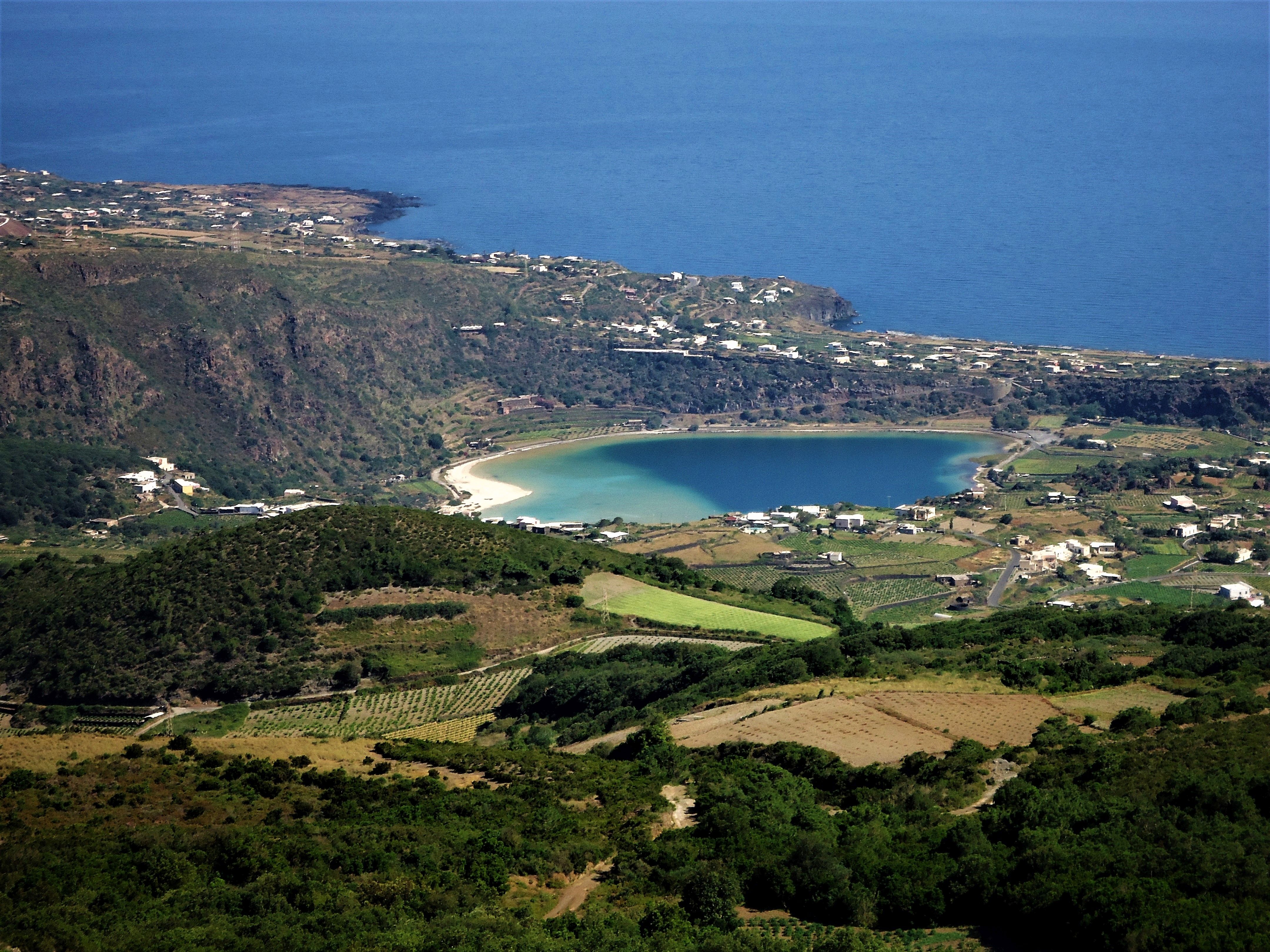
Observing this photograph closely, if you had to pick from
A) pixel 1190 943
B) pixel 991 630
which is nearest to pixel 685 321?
pixel 991 630

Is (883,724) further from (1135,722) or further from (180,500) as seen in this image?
(180,500)

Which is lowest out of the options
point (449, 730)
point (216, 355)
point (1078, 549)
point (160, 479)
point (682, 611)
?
point (1078, 549)

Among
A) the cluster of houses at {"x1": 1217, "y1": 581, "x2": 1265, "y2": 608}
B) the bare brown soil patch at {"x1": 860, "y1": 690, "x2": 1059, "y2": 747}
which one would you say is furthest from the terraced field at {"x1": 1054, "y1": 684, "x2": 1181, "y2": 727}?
the cluster of houses at {"x1": 1217, "y1": 581, "x2": 1265, "y2": 608}

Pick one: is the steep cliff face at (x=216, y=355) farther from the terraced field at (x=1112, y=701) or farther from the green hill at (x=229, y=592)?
the terraced field at (x=1112, y=701)

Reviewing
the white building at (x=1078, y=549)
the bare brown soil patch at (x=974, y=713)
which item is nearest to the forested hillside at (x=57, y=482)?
the white building at (x=1078, y=549)

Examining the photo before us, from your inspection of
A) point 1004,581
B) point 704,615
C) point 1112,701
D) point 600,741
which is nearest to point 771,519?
point 1004,581

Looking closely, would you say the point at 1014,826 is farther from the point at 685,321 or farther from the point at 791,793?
the point at 685,321
